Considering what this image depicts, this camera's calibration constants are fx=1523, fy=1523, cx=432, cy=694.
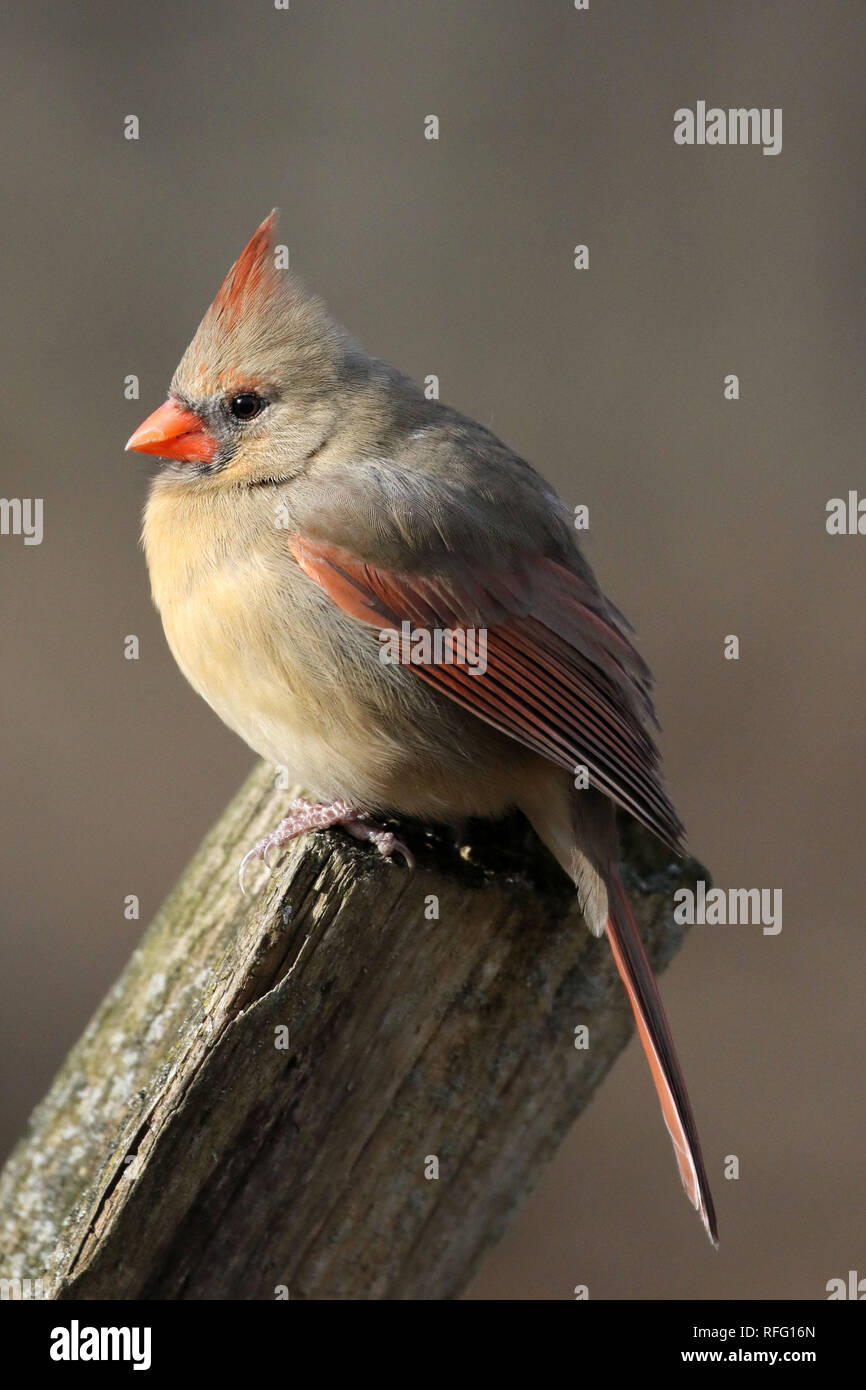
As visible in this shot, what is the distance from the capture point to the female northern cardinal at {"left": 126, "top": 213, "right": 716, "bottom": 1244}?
267cm

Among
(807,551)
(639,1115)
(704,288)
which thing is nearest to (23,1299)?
(639,1115)

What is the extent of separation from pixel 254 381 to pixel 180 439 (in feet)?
0.63

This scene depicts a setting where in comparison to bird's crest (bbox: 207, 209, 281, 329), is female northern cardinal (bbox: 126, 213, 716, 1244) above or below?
below

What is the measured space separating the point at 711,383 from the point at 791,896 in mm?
2045

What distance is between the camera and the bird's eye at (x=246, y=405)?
303 cm

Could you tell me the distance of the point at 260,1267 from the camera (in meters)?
2.05

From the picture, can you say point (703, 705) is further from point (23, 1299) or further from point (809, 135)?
point (23, 1299)

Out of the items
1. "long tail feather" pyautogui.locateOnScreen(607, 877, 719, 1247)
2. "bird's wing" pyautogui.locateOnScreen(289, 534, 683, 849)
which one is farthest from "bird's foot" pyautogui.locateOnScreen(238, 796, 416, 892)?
"long tail feather" pyautogui.locateOnScreen(607, 877, 719, 1247)

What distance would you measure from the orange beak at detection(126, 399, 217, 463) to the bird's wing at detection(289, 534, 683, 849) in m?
0.41

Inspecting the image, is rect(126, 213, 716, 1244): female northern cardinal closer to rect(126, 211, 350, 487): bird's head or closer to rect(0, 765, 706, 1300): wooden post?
rect(126, 211, 350, 487): bird's head

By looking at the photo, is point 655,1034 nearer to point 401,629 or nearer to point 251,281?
point 401,629

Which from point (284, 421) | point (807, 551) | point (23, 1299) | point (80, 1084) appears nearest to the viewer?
point (23, 1299)

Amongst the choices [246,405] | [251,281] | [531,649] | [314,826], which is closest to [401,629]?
[531,649]

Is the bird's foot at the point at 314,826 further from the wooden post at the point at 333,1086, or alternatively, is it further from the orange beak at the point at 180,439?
the orange beak at the point at 180,439
